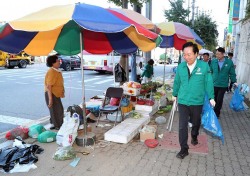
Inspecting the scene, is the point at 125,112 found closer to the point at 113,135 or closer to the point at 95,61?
the point at 113,135

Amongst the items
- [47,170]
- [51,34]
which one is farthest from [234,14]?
[47,170]

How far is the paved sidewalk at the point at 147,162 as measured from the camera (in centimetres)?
386

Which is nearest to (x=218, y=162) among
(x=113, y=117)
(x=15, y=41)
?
(x=113, y=117)


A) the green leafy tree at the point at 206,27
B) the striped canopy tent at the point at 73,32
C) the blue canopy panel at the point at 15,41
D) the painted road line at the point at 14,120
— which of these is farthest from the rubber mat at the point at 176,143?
the green leafy tree at the point at 206,27

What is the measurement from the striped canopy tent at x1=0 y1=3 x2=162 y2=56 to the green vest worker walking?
2.49ft

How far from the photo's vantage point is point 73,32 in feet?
18.3

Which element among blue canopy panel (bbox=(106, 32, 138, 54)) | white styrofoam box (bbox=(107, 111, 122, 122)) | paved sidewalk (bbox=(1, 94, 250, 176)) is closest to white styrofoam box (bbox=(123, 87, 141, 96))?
white styrofoam box (bbox=(107, 111, 122, 122))

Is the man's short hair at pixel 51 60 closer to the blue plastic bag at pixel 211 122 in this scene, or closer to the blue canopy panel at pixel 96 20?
the blue canopy panel at pixel 96 20

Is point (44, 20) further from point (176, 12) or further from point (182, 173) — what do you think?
point (176, 12)

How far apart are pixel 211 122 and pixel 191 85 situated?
860mm

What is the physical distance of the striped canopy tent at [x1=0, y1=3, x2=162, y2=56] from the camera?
3545 mm

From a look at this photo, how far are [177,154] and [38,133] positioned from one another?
299 centimetres

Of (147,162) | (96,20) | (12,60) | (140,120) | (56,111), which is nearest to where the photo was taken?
(96,20)

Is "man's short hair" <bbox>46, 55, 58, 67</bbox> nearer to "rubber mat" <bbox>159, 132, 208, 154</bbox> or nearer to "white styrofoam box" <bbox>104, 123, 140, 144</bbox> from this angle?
"white styrofoam box" <bbox>104, 123, 140, 144</bbox>
